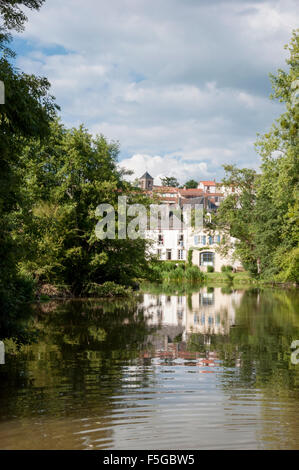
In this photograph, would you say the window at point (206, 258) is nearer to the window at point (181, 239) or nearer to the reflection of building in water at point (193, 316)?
the window at point (181, 239)

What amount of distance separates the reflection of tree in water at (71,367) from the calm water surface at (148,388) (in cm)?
2

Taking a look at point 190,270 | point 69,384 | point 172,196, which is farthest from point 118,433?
point 172,196

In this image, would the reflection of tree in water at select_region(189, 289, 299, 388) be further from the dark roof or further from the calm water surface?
the dark roof

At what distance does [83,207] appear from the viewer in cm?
3288

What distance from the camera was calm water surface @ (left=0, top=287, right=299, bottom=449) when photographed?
21.1 ft

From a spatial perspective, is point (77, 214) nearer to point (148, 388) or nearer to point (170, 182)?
point (148, 388)

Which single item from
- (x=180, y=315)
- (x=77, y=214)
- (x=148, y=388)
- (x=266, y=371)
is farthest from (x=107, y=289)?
(x=148, y=388)

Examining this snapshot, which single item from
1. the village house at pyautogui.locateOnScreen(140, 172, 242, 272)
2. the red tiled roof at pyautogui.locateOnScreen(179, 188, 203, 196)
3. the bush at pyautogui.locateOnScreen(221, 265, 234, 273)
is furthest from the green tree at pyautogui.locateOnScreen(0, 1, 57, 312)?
the red tiled roof at pyautogui.locateOnScreen(179, 188, 203, 196)

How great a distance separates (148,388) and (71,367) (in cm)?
241

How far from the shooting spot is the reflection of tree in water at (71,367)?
25.9 feet

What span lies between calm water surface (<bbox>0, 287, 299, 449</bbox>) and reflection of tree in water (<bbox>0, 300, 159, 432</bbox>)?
0.07 feet

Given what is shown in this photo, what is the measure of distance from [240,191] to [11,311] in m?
49.0

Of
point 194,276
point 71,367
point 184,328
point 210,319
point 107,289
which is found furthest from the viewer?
point 194,276

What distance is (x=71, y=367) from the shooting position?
10750 mm
